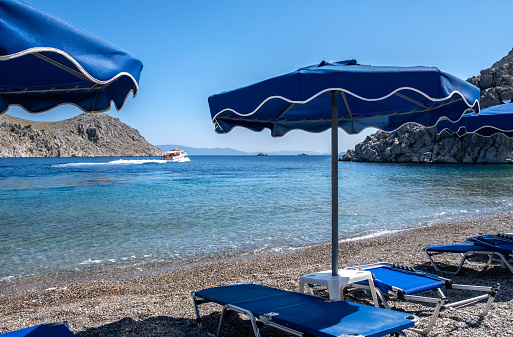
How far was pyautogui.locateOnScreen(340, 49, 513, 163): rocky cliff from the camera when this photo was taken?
63875 mm

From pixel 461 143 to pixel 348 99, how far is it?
255 feet

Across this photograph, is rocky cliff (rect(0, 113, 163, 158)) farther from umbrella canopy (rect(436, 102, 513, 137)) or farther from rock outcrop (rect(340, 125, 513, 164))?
umbrella canopy (rect(436, 102, 513, 137))

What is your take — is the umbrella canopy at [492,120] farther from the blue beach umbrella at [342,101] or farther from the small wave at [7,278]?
the small wave at [7,278]

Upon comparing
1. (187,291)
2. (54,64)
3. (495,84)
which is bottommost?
(187,291)

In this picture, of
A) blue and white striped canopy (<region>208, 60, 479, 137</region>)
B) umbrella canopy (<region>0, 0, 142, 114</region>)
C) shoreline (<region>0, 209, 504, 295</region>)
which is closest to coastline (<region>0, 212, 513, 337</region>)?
shoreline (<region>0, 209, 504, 295</region>)

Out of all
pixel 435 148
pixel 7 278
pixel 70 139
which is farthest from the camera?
pixel 70 139

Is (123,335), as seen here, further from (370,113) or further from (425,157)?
(425,157)

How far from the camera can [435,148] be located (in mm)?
76000

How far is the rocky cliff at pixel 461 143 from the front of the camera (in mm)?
63875

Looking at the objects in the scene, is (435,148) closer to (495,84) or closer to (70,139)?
(495,84)

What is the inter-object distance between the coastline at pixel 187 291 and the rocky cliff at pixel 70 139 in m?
158

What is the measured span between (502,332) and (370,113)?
296 centimetres

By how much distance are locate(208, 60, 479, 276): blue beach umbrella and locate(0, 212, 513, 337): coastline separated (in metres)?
1.54

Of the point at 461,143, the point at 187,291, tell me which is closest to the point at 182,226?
the point at 187,291
